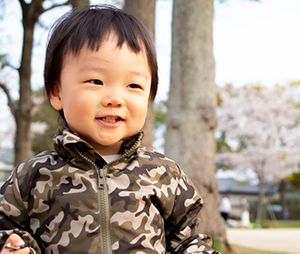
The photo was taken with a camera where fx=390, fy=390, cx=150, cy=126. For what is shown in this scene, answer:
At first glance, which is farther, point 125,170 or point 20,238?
point 125,170

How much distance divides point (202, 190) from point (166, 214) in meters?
4.58

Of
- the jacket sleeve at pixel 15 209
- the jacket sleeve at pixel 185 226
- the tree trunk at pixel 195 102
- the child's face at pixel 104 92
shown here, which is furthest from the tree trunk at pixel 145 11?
the jacket sleeve at pixel 15 209

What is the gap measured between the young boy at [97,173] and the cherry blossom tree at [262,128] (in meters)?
24.1

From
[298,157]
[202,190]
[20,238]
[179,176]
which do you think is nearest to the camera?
[20,238]

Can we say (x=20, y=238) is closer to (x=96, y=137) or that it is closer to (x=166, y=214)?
(x=96, y=137)

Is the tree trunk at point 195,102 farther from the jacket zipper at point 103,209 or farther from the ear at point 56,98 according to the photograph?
the jacket zipper at point 103,209

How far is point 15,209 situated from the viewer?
4.98ft

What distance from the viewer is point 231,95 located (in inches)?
1073

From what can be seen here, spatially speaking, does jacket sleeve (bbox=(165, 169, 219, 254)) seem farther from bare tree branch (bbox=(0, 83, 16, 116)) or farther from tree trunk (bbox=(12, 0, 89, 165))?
bare tree branch (bbox=(0, 83, 16, 116))

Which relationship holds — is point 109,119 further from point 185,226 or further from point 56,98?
point 185,226

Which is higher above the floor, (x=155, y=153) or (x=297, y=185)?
(x=155, y=153)

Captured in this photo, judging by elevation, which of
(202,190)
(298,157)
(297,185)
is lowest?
(297,185)

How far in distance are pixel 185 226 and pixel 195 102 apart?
4.62 metres

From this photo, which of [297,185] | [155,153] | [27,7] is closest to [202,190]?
[155,153]
